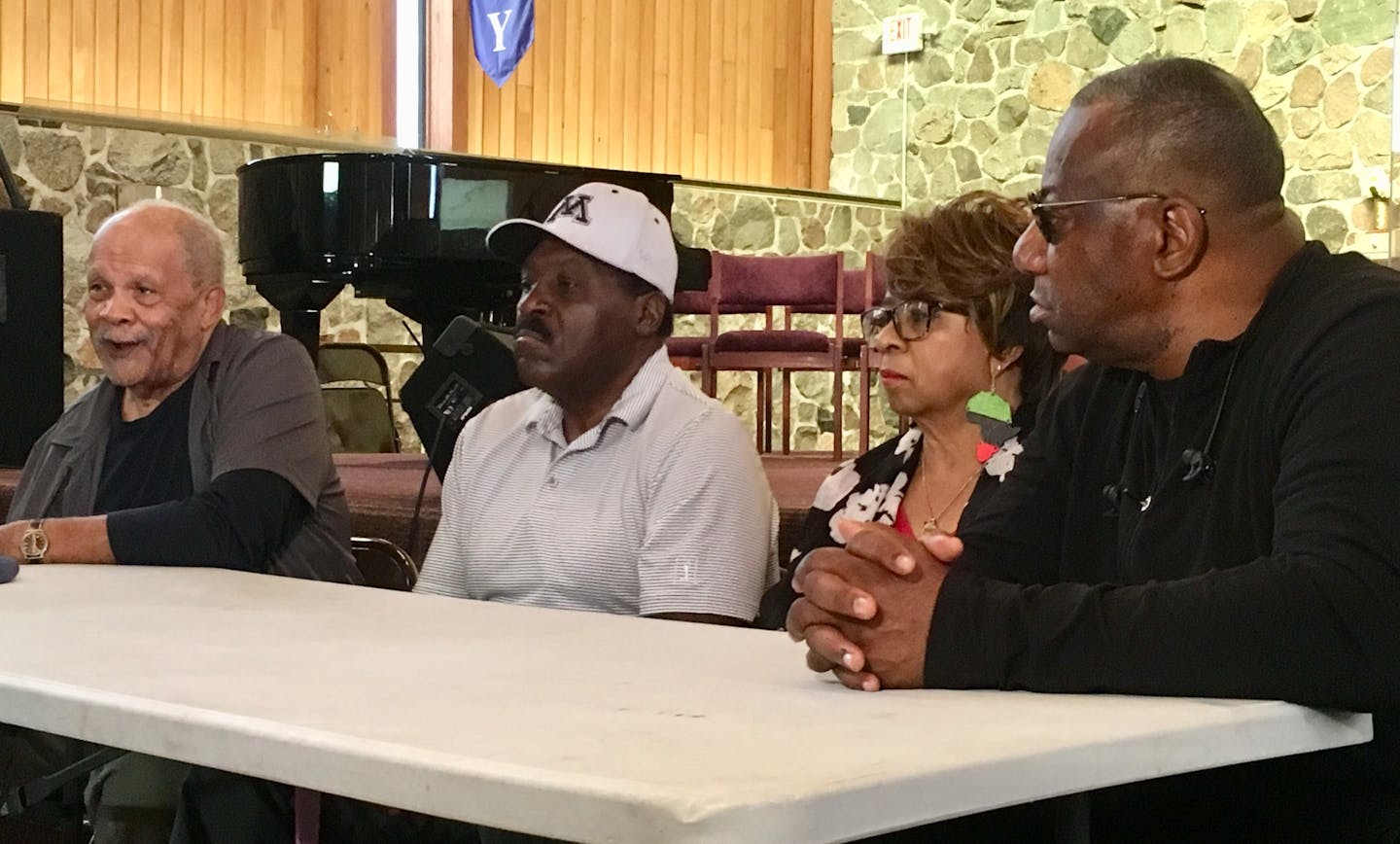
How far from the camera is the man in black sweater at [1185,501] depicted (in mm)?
1309

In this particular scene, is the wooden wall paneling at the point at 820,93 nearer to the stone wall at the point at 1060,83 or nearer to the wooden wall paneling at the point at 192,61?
the stone wall at the point at 1060,83

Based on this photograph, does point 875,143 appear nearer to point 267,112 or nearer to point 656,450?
point 267,112

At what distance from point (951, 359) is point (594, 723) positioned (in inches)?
61.2

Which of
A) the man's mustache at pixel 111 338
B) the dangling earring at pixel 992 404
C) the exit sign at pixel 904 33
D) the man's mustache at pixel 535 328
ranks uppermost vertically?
the exit sign at pixel 904 33

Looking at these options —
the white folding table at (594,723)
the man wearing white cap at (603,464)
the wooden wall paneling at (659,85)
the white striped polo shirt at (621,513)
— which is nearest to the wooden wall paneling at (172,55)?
the wooden wall paneling at (659,85)

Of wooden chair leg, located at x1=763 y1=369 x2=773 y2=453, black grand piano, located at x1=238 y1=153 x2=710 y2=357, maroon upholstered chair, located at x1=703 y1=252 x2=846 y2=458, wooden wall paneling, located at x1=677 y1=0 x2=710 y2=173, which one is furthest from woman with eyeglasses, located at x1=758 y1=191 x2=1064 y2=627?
wooden wall paneling, located at x1=677 y1=0 x2=710 y2=173

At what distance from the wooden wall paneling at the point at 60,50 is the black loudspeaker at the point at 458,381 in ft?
11.8

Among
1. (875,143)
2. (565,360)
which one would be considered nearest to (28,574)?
(565,360)

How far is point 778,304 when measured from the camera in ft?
22.9

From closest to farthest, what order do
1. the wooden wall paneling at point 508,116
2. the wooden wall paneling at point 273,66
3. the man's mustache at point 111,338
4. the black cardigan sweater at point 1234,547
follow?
1. the black cardigan sweater at point 1234,547
2. the man's mustache at point 111,338
3. the wooden wall paneling at point 273,66
4. the wooden wall paneling at point 508,116

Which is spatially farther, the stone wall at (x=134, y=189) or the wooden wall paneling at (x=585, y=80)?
the wooden wall paneling at (x=585, y=80)

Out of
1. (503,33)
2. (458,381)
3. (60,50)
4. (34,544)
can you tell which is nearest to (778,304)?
(503,33)

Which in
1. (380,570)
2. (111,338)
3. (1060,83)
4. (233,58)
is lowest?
(380,570)

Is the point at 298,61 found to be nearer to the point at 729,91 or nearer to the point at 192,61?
the point at 192,61
